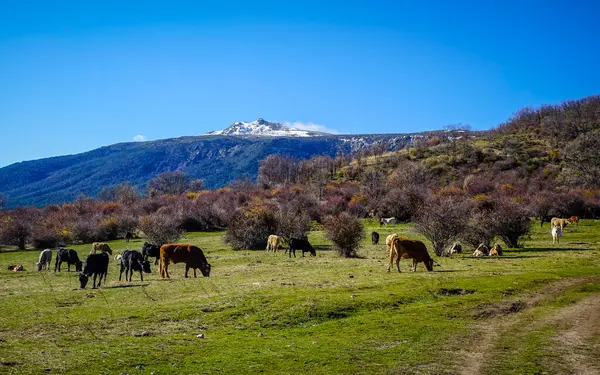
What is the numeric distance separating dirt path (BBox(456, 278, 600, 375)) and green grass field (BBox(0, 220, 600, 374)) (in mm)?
52

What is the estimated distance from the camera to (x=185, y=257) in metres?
26.3

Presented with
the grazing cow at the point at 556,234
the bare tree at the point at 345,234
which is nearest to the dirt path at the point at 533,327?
the bare tree at the point at 345,234

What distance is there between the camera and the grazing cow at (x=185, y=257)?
26.3 metres

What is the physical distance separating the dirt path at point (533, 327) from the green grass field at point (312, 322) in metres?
0.05

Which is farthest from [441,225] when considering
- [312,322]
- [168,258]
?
[312,322]

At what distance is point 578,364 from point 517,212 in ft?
90.6

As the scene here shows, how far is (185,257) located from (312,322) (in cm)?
1261

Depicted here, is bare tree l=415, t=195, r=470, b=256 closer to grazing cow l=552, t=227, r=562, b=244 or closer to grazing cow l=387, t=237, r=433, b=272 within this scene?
grazing cow l=387, t=237, r=433, b=272

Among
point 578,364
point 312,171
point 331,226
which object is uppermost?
point 312,171

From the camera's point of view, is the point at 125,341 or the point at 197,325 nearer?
the point at 125,341

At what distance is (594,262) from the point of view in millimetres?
27844

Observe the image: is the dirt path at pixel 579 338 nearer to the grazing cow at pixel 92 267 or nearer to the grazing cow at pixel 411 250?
the grazing cow at pixel 411 250

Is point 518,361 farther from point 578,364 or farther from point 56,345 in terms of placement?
point 56,345

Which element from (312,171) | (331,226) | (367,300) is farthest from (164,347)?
(312,171)
